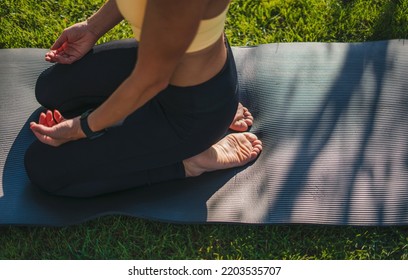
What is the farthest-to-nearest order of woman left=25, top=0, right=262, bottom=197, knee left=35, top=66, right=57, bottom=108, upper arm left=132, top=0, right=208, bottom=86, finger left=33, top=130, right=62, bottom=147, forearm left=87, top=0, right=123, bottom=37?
knee left=35, top=66, right=57, bottom=108 → forearm left=87, top=0, right=123, bottom=37 → finger left=33, top=130, right=62, bottom=147 → woman left=25, top=0, right=262, bottom=197 → upper arm left=132, top=0, right=208, bottom=86

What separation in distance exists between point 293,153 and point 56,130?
1.07m

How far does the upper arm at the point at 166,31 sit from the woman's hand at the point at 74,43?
0.89 m

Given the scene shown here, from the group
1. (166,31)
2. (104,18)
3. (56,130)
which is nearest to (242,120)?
(104,18)

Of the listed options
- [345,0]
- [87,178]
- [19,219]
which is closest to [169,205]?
[87,178]

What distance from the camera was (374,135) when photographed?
2.52 m

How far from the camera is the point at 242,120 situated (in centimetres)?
257

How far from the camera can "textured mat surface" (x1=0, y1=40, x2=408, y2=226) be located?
2334mm

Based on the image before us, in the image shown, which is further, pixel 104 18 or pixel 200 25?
pixel 104 18

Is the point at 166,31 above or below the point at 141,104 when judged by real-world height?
above

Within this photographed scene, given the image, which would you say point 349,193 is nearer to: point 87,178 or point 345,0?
point 87,178

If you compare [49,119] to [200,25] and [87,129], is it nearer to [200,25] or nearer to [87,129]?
[87,129]

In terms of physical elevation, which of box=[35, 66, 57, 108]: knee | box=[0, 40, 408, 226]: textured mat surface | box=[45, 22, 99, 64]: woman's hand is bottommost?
box=[0, 40, 408, 226]: textured mat surface

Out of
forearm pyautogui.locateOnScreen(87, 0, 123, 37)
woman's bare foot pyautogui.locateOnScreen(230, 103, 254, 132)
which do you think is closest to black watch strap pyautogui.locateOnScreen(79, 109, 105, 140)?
forearm pyautogui.locateOnScreen(87, 0, 123, 37)

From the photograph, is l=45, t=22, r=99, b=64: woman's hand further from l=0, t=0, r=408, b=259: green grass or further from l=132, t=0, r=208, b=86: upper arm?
l=132, t=0, r=208, b=86: upper arm
